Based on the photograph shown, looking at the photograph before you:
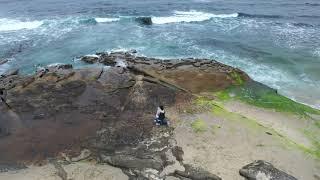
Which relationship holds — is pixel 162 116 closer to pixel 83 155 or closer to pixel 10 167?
pixel 83 155

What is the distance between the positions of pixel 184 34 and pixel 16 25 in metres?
18.2

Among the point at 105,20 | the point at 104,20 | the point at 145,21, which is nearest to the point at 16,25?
the point at 104,20

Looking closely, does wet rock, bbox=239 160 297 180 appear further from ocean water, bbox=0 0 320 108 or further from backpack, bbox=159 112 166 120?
ocean water, bbox=0 0 320 108

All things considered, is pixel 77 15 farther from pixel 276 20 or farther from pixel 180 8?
pixel 276 20

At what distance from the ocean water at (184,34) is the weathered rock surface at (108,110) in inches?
167

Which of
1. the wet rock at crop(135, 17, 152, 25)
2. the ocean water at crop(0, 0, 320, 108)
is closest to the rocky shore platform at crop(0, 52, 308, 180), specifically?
the ocean water at crop(0, 0, 320, 108)

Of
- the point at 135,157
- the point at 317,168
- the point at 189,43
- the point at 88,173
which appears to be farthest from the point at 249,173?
the point at 189,43

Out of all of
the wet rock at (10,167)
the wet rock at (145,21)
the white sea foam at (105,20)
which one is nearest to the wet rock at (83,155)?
the wet rock at (10,167)

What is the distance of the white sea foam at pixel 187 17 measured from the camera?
48.0m

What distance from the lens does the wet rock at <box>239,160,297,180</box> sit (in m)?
19.5

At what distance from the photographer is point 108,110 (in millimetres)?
25922

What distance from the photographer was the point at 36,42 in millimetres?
41062

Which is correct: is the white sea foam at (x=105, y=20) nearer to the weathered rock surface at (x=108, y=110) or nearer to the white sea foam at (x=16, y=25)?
the white sea foam at (x=16, y=25)

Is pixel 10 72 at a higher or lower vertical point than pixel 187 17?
lower
